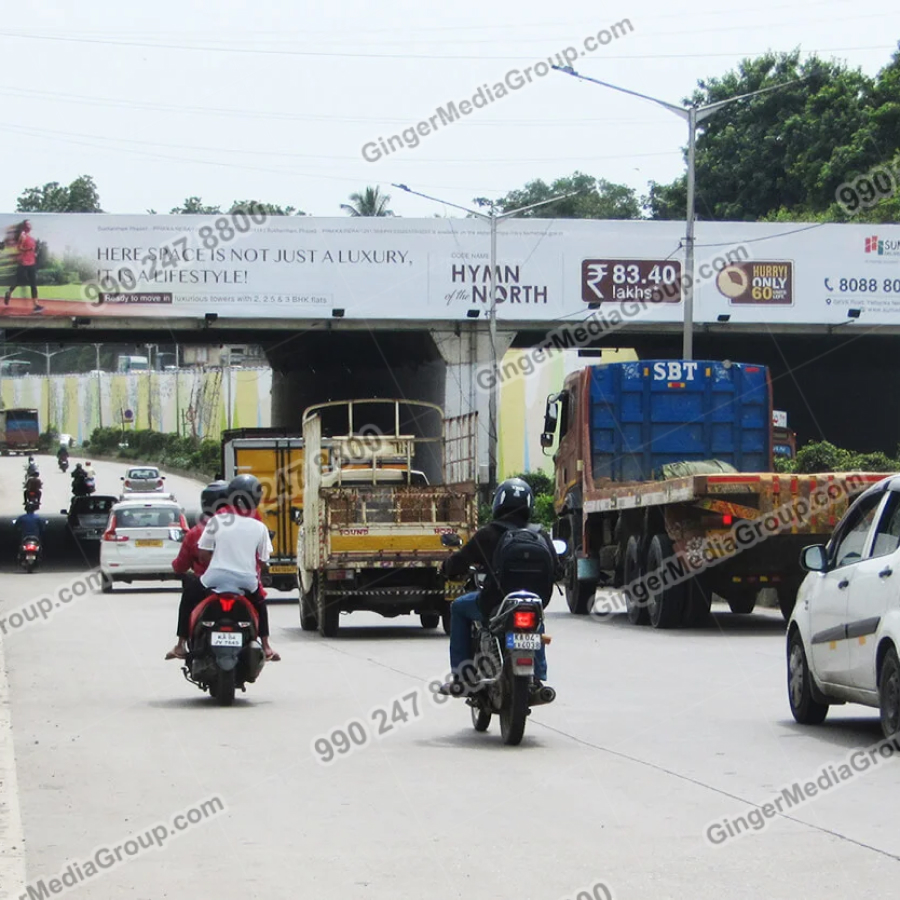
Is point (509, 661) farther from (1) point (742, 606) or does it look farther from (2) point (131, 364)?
(2) point (131, 364)

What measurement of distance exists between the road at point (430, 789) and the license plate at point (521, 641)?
63 cm

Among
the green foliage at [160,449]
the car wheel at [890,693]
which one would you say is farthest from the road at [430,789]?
the green foliage at [160,449]

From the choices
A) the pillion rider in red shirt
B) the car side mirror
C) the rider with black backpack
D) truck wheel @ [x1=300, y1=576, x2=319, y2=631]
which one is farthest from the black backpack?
truck wheel @ [x1=300, y1=576, x2=319, y2=631]

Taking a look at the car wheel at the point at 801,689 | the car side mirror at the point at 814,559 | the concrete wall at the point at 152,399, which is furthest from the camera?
the concrete wall at the point at 152,399

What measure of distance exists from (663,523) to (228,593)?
9.20 meters

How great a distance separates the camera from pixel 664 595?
21.3 metres

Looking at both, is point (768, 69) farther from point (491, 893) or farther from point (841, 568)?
point (491, 893)

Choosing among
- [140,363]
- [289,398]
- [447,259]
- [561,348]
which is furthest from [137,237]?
[140,363]

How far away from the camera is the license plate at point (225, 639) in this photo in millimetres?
13023

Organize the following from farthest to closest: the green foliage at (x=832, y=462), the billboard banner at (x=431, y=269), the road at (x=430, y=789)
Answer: the billboard banner at (x=431, y=269) → the green foliage at (x=832, y=462) → the road at (x=430, y=789)

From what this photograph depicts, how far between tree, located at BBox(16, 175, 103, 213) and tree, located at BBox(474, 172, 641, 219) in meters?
33.5

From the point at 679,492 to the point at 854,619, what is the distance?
9586 mm

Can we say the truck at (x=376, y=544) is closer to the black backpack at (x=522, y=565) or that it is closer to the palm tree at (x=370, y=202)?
the black backpack at (x=522, y=565)

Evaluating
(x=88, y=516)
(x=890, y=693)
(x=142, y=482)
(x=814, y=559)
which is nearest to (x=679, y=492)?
(x=814, y=559)
